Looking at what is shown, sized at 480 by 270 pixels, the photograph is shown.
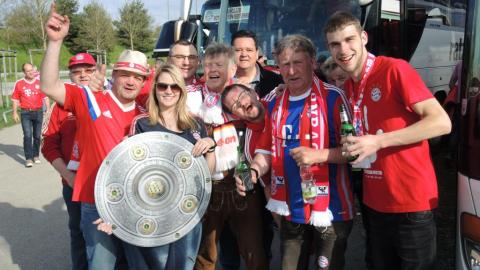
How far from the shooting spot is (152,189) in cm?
279

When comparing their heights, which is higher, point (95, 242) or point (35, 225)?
point (95, 242)

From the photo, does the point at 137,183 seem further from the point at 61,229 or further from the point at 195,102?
the point at 61,229

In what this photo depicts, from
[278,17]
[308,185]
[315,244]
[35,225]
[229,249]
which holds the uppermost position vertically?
[278,17]

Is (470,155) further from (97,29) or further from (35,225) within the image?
(97,29)

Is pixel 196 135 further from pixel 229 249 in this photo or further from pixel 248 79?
pixel 229 249

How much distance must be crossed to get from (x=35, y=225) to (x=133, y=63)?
4.00 meters

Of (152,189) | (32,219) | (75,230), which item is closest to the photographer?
(152,189)

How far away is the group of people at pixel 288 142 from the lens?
8.02ft

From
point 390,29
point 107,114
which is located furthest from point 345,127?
point 390,29

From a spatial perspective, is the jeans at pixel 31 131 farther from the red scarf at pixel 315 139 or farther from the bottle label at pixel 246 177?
the red scarf at pixel 315 139

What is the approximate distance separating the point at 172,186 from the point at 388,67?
1.46 m

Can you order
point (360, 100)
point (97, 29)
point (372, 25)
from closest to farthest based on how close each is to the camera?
point (360, 100), point (372, 25), point (97, 29)

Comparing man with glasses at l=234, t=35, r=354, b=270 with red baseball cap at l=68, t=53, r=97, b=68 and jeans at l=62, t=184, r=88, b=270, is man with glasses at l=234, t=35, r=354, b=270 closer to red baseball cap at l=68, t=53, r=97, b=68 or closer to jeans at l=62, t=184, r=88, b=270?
jeans at l=62, t=184, r=88, b=270

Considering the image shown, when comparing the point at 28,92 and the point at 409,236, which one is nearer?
the point at 409,236
